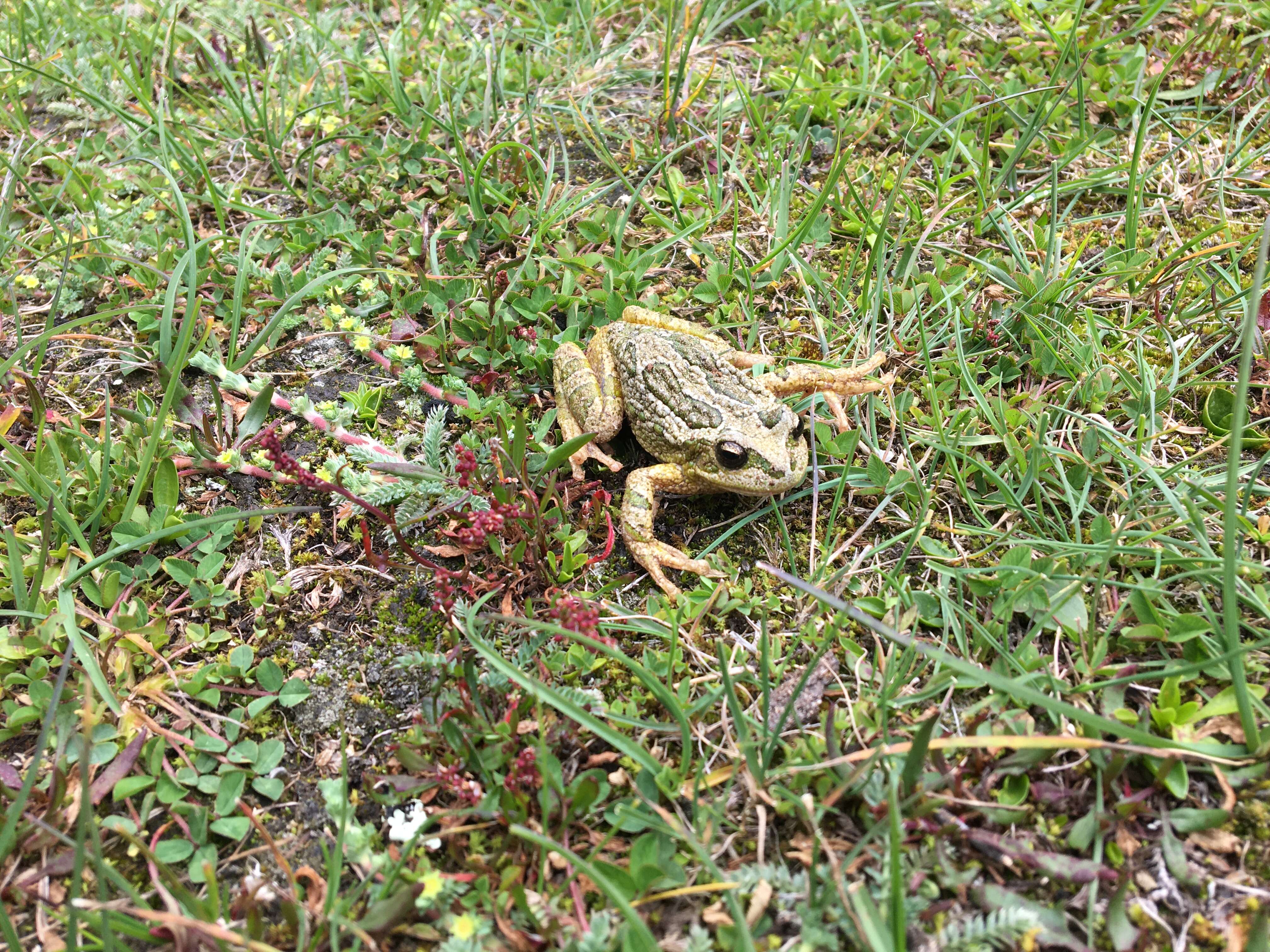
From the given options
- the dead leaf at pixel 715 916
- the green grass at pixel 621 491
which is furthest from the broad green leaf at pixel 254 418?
the dead leaf at pixel 715 916

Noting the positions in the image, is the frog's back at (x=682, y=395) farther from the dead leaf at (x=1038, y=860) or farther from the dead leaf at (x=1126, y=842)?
the dead leaf at (x=1126, y=842)

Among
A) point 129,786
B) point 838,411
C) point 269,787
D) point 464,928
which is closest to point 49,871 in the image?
point 129,786

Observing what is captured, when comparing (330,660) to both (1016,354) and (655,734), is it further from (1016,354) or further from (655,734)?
(1016,354)

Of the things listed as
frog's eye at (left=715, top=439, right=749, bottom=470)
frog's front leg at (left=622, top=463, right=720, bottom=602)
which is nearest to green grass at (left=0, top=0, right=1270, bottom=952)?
frog's front leg at (left=622, top=463, right=720, bottom=602)

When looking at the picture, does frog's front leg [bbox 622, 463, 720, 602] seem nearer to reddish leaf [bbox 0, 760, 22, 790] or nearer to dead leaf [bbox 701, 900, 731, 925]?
dead leaf [bbox 701, 900, 731, 925]

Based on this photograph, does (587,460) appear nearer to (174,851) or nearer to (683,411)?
(683,411)

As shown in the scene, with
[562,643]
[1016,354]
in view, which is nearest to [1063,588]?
[1016,354]
